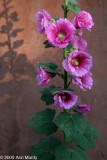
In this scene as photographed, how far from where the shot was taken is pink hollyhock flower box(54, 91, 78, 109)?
867 mm

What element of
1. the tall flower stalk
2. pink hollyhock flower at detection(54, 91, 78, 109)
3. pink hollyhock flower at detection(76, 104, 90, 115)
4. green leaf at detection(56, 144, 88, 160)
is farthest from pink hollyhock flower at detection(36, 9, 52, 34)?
green leaf at detection(56, 144, 88, 160)

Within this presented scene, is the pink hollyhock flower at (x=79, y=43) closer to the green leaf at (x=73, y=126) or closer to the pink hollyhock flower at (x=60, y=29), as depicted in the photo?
the pink hollyhock flower at (x=60, y=29)

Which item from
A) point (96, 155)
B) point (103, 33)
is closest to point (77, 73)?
point (103, 33)

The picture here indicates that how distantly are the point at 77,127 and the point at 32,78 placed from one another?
2.06 feet

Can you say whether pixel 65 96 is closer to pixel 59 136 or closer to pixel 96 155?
pixel 59 136

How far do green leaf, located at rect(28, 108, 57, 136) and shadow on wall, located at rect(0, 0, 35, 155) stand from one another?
37 centimetres

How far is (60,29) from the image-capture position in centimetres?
87

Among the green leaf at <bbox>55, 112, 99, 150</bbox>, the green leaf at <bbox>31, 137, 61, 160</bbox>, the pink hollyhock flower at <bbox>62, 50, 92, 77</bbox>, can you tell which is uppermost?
the pink hollyhock flower at <bbox>62, 50, 92, 77</bbox>

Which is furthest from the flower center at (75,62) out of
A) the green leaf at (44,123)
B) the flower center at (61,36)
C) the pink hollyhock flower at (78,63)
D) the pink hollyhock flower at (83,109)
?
the green leaf at (44,123)

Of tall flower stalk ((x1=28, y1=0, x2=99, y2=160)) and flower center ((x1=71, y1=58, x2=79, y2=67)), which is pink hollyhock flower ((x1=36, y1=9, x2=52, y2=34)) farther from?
flower center ((x1=71, y1=58, x2=79, y2=67))

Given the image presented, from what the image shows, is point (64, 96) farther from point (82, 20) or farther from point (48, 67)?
point (82, 20)

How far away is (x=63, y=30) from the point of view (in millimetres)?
866

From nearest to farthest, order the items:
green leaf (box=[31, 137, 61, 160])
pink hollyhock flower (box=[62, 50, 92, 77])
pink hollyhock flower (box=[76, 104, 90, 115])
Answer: pink hollyhock flower (box=[62, 50, 92, 77]) → pink hollyhock flower (box=[76, 104, 90, 115]) → green leaf (box=[31, 137, 61, 160])

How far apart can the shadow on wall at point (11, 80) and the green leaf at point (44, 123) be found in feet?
1.23
